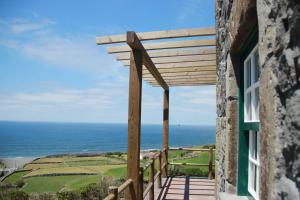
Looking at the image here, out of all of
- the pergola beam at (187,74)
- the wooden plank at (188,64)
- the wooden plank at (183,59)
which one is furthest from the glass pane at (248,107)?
the pergola beam at (187,74)

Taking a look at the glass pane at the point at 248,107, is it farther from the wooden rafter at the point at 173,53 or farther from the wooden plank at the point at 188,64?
the wooden plank at the point at 188,64

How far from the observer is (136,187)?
414 centimetres

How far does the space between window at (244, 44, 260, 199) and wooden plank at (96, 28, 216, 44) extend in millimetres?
1677

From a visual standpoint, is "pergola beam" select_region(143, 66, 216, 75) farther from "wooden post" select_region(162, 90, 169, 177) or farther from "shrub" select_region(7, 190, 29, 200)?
"shrub" select_region(7, 190, 29, 200)

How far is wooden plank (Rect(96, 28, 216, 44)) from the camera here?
4066 mm

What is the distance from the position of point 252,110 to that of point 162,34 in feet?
6.73

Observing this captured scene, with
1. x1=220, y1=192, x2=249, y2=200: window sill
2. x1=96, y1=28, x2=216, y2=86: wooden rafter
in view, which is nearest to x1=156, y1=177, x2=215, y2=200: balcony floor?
x1=96, y1=28, x2=216, y2=86: wooden rafter

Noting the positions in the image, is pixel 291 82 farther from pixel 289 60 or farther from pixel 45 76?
pixel 45 76

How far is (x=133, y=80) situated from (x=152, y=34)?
2.02 feet

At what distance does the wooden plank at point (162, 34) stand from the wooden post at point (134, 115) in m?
0.23

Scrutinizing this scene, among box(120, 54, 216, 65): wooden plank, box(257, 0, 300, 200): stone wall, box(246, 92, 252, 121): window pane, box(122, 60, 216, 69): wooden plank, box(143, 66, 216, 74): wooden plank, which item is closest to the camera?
box(257, 0, 300, 200): stone wall

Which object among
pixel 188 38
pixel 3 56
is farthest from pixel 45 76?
pixel 188 38

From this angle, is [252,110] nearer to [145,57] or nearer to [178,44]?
[178,44]

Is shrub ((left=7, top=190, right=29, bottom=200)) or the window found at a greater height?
the window
